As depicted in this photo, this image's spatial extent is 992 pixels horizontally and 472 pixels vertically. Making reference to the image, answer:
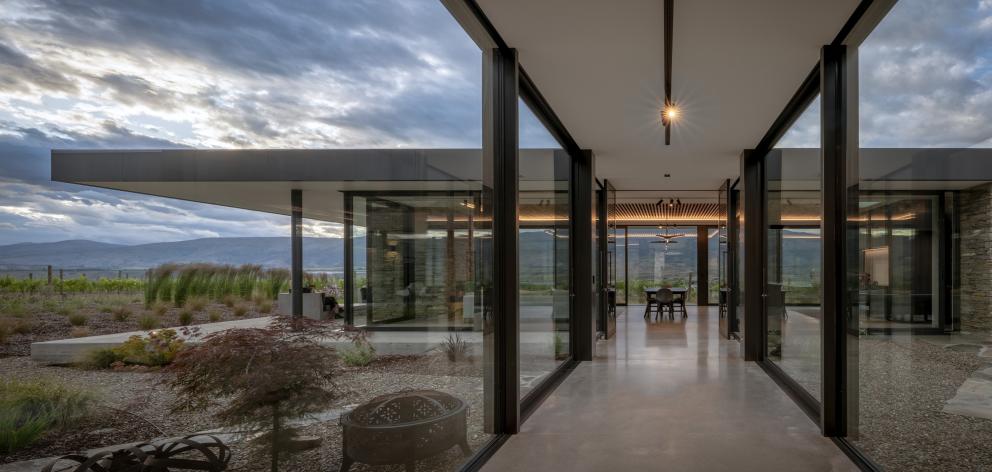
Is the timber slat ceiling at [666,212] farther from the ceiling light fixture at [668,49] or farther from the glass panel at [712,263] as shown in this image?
the ceiling light fixture at [668,49]

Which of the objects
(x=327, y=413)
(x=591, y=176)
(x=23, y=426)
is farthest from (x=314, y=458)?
(x=591, y=176)

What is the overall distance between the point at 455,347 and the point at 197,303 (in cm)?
196

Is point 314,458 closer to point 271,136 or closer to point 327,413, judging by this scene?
point 327,413

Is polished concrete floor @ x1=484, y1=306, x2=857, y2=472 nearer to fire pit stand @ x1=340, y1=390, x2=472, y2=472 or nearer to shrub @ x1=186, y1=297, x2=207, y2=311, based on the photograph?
fire pit stand @ x1=340, y1=390, x2=472, y2=472

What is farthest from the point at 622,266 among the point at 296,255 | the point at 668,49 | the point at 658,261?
the point at 296,255

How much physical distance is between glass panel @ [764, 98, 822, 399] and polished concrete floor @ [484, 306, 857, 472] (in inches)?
17.3

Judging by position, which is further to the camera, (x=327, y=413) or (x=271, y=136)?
(x=327, y=413)

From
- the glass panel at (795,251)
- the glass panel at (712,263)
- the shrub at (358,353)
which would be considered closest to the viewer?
the shrub at (358,353)

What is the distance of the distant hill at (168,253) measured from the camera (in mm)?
1115

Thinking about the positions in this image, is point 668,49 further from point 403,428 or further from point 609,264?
point 609,264

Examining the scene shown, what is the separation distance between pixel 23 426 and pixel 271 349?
2.27 ft

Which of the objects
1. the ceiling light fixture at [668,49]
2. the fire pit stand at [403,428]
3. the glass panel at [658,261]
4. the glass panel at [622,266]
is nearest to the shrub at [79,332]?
the fire pit stand at [403,428]

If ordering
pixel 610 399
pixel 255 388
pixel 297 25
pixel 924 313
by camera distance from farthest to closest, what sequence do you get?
pixel 610 399 < pixel 924 313 < pixel 297 25 < pixel 255 388

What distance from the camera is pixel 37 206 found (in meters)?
1.14
